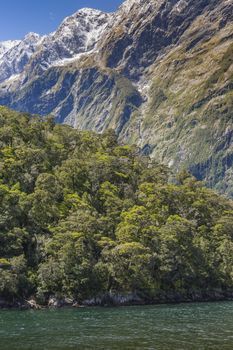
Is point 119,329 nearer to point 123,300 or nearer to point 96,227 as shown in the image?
point 123,300

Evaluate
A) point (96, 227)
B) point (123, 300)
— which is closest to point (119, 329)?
point (123, 300)

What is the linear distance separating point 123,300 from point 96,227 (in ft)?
73.3

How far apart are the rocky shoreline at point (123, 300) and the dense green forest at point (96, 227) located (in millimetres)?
1361

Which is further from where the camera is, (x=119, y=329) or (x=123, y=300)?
(x=123, y=300)

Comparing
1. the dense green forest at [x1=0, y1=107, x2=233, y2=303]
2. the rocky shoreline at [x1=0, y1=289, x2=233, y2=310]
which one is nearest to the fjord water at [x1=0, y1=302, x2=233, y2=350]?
the rocky shoreline at [x1=0, y1=289, x2=233, y2=310]

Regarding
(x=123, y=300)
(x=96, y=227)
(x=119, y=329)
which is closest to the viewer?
(x=119, y=329)

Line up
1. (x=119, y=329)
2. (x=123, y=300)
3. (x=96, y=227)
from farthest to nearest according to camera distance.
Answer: (x=96, y=227), (x=123, y=300), (x=119, y=329)

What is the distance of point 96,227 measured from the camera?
122438 millimetres

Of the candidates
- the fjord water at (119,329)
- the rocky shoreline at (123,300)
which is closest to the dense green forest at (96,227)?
the rocky shoreline at (123,300)

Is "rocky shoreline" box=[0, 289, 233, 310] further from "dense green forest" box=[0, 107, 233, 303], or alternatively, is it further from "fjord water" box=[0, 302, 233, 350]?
"fjord water" box=[0, 302, 233, 350]

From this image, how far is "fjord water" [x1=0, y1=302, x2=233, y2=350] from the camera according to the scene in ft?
181

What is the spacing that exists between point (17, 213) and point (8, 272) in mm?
20378

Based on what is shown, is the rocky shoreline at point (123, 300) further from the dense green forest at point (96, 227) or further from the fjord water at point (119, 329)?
the fjord water at point (119, 329)

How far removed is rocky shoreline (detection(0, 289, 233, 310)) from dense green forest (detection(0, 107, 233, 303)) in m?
1.36
